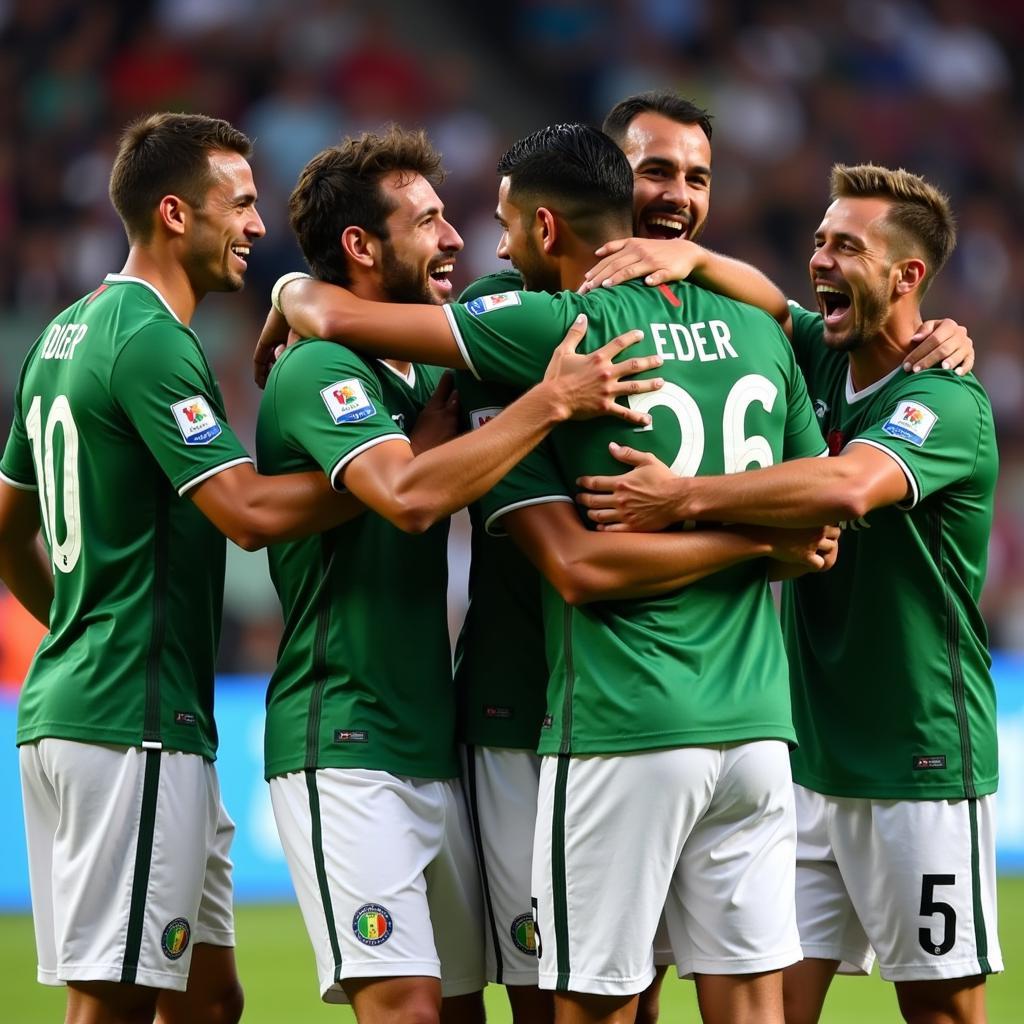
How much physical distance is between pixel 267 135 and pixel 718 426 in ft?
30.4

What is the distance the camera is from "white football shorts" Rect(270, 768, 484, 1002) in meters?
3.62

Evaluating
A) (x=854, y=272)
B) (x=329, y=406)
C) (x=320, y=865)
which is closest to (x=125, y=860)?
(x=320, y=865)

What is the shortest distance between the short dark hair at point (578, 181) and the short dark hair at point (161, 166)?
870 mm

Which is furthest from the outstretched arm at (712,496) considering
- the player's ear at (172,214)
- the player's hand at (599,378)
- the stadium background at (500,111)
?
the stadium background at (500,111)

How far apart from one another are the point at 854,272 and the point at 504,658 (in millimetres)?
1384

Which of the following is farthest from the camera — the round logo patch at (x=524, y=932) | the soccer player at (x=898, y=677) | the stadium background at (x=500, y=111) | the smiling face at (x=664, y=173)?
the stadium background at (x=500, y=111)

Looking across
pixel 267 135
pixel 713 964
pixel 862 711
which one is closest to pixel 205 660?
pixel 713 964

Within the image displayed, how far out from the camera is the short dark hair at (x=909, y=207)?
4395 mm

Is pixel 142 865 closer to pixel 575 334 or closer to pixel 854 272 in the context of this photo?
pixel 575 334

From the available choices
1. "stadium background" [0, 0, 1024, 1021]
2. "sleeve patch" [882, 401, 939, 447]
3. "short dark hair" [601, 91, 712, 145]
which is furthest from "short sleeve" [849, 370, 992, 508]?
"stadium background" [0, 0, 1024, 1021]

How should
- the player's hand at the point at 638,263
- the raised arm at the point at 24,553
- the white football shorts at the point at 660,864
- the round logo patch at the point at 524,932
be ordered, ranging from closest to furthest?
the white football shorts at the point at 660,864 < the player's hand at the point at 638,263 < the round logo patch at the point at 524,932 < the raised arm at the point at 24,553

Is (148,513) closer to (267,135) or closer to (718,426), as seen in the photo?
(718,426)

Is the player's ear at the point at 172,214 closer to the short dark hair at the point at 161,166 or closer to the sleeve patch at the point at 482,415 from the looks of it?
the short dark hair at the point at 161,166

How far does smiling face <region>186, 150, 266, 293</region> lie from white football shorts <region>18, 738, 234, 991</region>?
123 cm
